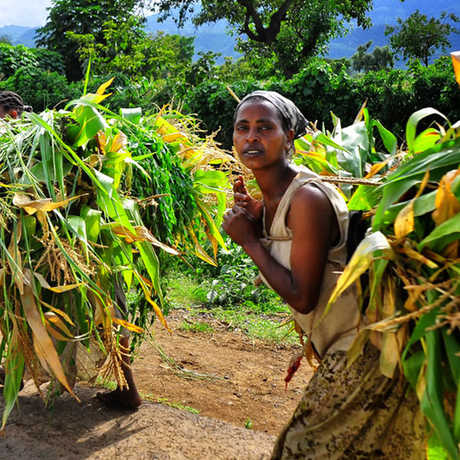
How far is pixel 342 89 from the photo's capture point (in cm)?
880

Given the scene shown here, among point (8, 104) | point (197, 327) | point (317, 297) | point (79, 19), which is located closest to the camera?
point (317, 297)

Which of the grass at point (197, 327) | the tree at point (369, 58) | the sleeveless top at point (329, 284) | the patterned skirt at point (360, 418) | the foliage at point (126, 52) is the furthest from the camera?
the tree at point (369, 58)

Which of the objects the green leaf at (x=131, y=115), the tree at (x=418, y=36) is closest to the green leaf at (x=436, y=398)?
the green leaf at (x=131, y=115)

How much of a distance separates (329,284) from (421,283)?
0.41 m

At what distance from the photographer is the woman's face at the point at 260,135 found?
184 cm

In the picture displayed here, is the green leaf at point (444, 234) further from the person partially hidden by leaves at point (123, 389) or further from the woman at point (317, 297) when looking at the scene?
the person partially hidden by leaves at point (123, 389)

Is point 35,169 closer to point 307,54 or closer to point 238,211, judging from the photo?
point 238,211

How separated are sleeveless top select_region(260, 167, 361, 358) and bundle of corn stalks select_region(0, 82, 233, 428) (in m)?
0.57

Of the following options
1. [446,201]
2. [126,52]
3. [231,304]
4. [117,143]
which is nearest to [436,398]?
[446,201]

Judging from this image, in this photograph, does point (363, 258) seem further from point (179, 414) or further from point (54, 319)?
point (179, 414)

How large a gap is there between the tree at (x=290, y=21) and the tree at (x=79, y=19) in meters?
3.34

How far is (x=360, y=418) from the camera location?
5.17 ft

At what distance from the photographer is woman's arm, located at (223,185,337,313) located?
1.63 m

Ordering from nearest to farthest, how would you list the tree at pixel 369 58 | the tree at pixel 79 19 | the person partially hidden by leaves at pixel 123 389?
the person partially hidden by leaves at pixel 123 389 < the tree at pixel 79 19 < the tree at pixel 369 58
